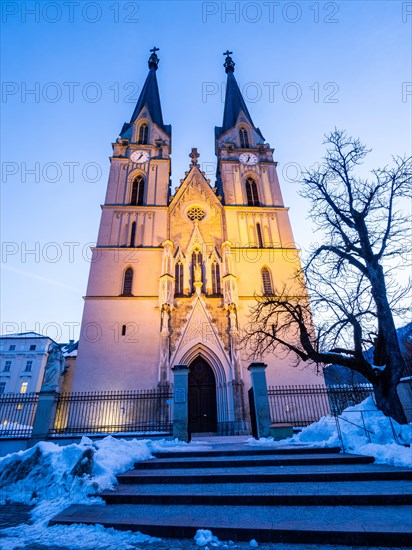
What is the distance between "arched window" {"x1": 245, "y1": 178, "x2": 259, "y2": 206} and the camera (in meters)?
24.2

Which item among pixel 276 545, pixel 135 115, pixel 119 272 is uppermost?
pixel 135 115

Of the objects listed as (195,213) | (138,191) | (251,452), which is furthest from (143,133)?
(251,452)

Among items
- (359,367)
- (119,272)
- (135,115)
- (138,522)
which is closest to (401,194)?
(359,367)

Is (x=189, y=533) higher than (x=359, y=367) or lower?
lower

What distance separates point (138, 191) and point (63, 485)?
2197 cm

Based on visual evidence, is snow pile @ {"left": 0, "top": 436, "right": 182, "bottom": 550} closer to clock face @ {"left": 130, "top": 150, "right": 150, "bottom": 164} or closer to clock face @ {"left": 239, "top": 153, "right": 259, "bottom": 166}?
clock face @ {"left": 130, "top": 150, "right": 150, "bottom": 164}

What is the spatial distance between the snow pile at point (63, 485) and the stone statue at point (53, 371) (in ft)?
19.2

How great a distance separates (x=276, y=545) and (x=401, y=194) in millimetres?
12226

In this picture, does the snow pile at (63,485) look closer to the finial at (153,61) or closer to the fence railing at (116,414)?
the fence railing at (116,414)

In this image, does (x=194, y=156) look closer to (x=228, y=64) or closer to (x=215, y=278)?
(x=215, y=278)

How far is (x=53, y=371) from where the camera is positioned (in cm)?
1210

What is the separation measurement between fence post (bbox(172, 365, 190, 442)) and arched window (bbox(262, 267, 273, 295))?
984cm

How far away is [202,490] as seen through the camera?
15.1 feet

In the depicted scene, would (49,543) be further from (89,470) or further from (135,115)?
(135,115)
